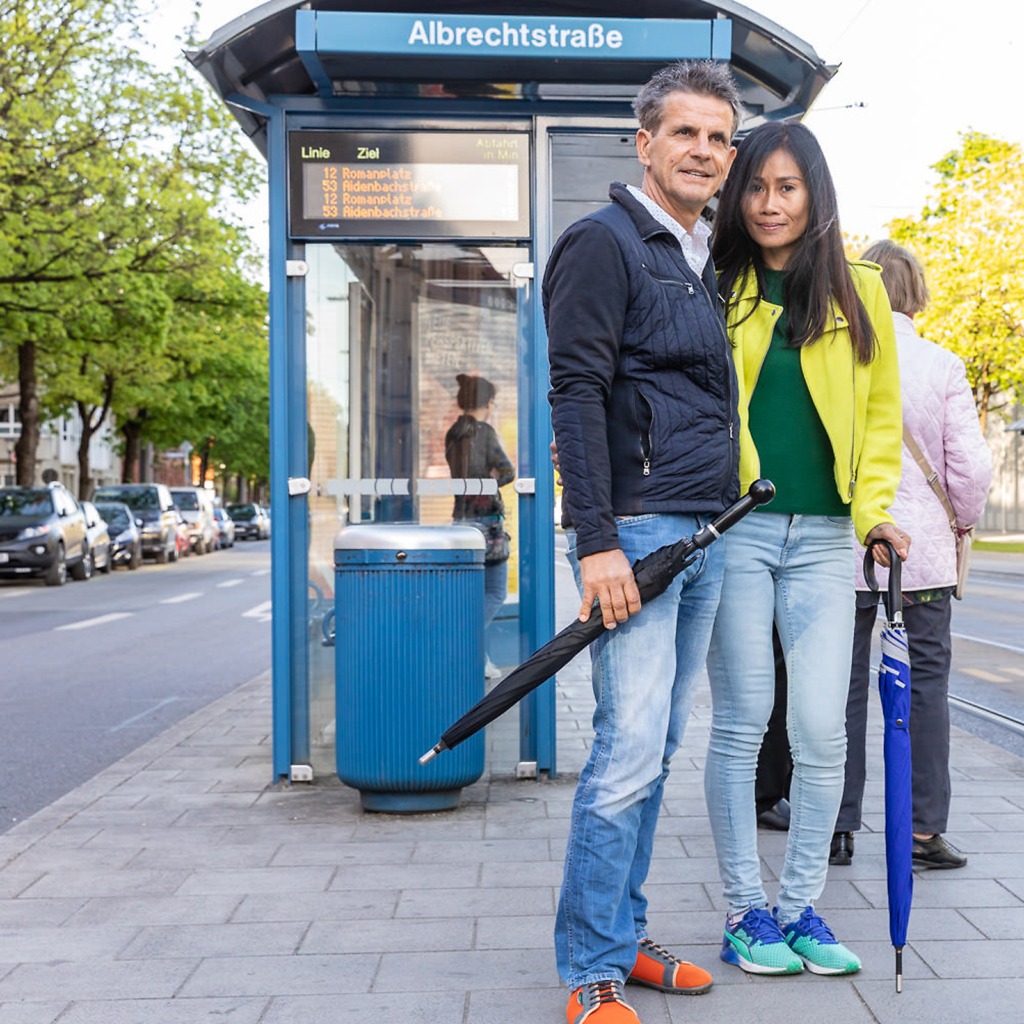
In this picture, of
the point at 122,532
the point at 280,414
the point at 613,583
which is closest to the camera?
the point at 613,583

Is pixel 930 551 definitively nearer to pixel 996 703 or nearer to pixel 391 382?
pixel 391 382

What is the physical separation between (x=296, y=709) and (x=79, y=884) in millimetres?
1501

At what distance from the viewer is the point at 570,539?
328 centimetres

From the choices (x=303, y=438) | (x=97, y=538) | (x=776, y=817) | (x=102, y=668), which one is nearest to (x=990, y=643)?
(x=102, y=668)

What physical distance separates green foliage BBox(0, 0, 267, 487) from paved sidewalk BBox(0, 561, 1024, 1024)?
17383mm

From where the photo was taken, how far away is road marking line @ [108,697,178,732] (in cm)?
854

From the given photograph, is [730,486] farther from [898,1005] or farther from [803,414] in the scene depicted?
[898,1005]

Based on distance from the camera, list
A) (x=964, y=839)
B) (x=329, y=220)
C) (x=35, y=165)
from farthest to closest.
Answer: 1. (x=35, y=165)
2. (x=329, y=220)
3. (x=964, y=839)

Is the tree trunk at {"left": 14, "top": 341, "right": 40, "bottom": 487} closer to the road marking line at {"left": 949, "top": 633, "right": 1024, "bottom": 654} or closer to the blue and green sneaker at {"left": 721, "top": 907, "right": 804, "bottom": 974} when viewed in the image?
the road marking line at {"left": 949, "top": 633, "right": 1024, "bottom": 654}

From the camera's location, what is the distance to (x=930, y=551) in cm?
463

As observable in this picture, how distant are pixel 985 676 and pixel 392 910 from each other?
6.79 metres

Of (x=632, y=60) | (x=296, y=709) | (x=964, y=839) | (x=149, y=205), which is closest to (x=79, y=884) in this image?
(x=296, y=709)

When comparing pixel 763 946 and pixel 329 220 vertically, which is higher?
pixel 329 220

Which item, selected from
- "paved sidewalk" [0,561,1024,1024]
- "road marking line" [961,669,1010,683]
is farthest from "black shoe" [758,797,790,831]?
"road marking line" [961,669,1010,683]
